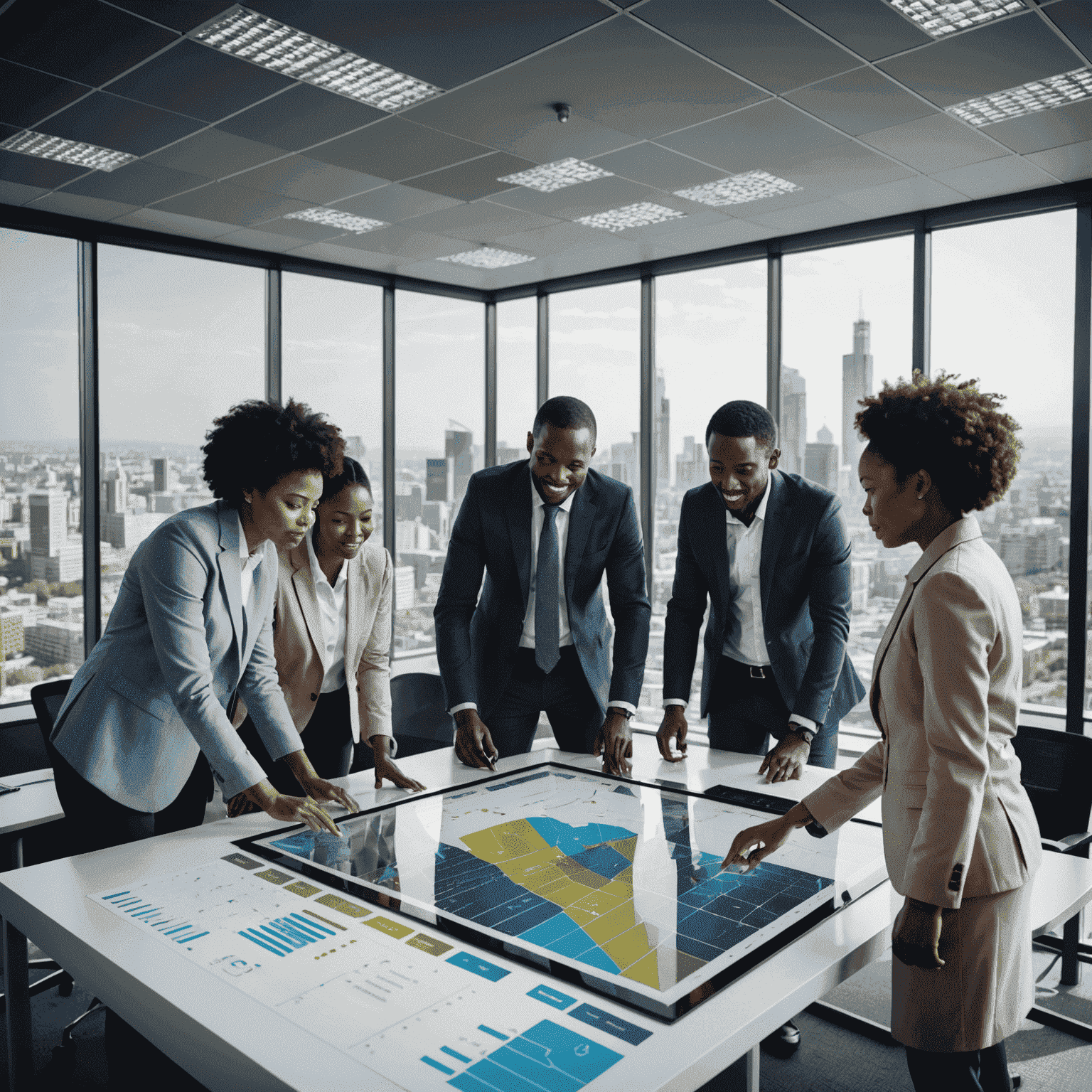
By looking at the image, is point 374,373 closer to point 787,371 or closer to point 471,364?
point 471,364

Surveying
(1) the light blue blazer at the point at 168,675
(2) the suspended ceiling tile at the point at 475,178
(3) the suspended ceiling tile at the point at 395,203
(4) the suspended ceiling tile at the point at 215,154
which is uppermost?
(3) the suspended ceiling tile at the point at 395,203

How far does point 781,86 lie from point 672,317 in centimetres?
259

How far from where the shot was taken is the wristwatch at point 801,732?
240cm

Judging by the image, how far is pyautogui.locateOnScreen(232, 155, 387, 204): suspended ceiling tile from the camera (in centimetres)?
416

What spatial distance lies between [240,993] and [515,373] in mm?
5887

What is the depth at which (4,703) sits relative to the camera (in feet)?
15.8

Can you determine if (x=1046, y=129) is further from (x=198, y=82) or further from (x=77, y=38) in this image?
(x=77, y=38)

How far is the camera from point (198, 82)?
3301mm

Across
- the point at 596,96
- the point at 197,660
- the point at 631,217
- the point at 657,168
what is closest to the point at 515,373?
the point at 631,217

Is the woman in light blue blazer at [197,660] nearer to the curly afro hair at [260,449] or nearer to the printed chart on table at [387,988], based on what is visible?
the curly afro hair at [260,449]

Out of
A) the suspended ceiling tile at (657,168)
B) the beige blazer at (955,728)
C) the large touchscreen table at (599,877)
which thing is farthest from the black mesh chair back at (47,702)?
the suspended ceiling tile at (657,168)

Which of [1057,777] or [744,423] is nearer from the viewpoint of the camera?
[744,423]

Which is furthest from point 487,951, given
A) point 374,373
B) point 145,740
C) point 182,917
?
point 374,373

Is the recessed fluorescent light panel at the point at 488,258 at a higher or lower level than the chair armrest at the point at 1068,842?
higher
